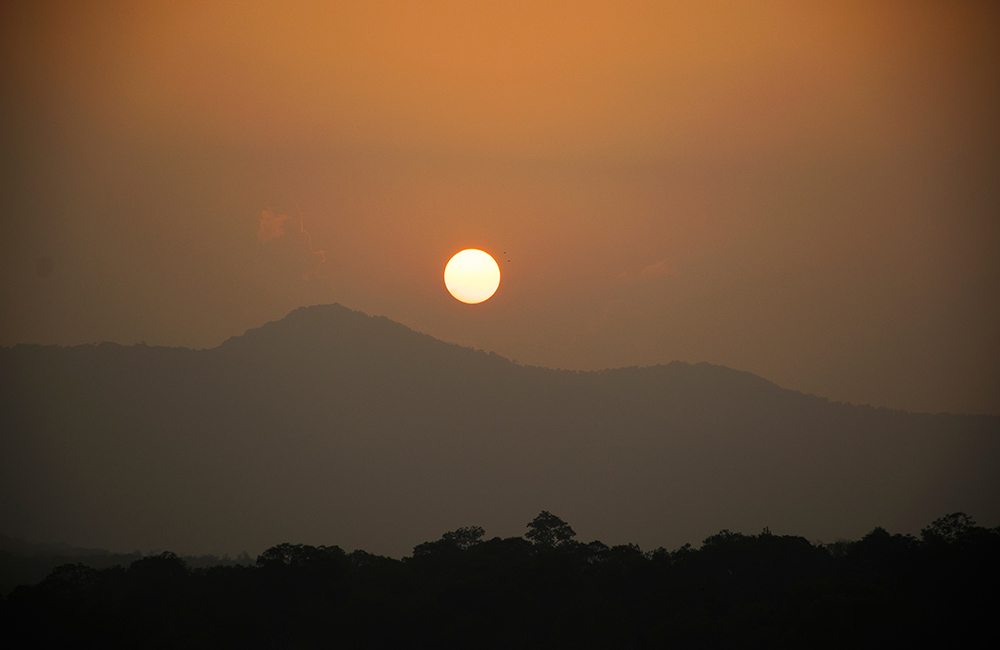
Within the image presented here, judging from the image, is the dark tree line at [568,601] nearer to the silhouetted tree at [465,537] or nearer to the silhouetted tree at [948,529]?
the silhouetted tree at [948,529]

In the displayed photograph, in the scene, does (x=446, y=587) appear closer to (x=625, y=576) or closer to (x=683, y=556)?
(x=625, y=576)

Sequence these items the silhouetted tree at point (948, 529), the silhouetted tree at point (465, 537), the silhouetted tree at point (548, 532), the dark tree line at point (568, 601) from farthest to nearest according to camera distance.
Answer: the silhouetted tree at point (548, 532)
the silhouetted tree at point (465, 537)
the silhouetted tree at point (948, 529)
the dark tree line at point (568, 601)

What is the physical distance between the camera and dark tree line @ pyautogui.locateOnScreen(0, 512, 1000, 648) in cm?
4069

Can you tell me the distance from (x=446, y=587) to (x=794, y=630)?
65.3 ft

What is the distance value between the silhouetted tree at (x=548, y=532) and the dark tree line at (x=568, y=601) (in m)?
24.1

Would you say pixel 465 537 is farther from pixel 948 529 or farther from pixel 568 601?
pixel 948 529

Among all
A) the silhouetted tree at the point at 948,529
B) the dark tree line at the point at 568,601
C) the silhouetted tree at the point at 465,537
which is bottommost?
the dark tree line at the point at 568,601

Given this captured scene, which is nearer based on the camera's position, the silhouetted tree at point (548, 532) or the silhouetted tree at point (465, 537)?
the silhouetted tree at point (465, 537)

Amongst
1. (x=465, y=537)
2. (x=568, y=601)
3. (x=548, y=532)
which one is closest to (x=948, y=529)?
(x=568, y=601)

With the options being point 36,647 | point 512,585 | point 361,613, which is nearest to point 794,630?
point 512,585

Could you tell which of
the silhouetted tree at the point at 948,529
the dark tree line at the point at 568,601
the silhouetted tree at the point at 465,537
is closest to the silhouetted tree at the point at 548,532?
the silhouetted tree at the point at 465,537

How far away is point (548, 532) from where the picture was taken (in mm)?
79750

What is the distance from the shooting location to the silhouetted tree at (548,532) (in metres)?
78.4

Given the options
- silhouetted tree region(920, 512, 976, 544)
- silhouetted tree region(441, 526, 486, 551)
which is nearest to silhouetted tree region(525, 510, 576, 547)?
silhouetted tree region(441, 526, 486, 551)
